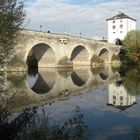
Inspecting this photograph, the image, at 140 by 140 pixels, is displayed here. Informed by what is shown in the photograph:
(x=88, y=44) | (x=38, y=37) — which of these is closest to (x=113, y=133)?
(x=38, y=37)

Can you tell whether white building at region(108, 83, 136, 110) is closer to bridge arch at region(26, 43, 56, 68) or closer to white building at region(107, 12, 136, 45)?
bridge arch at region(26, 43, 56, 68)

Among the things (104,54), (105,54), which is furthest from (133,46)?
(104,54)

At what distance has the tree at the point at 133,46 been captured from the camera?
2452 inches

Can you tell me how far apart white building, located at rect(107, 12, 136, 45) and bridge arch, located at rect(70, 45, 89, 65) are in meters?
24.9

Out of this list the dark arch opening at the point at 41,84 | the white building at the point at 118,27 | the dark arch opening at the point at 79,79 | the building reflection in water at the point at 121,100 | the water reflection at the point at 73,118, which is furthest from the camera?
the white building at the point at 118,27

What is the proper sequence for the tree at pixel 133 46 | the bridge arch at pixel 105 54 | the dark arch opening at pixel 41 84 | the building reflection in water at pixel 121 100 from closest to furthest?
1. the building reflection in water at pixel 121 100
2. the dark arch opening at pixel 41 84
3. the tree at pixel 133 46
4. the bridge arch at pixel 105 54

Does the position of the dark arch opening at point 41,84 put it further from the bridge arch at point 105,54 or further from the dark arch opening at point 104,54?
the dark arch opening at point 104,54

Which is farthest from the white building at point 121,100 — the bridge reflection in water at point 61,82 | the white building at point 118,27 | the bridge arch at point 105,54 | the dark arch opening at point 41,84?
the white building at point 118,27

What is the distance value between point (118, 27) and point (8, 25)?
3139 inches

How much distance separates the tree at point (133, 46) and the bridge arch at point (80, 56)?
7568mm

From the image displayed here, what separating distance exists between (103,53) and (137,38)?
9131mm

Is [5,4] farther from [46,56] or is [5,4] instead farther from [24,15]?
[46,56]

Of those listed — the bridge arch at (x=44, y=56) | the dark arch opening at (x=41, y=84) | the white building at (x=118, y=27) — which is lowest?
the dark arch opening at (x=41, y=84)

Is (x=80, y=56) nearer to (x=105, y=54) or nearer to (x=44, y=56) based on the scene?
(x=105, y=54)
